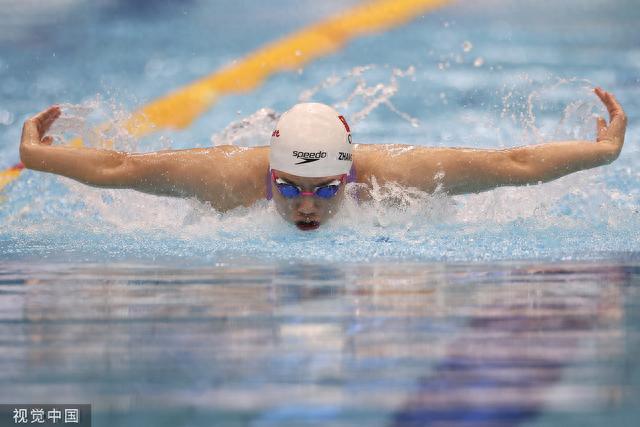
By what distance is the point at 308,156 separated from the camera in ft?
13.1

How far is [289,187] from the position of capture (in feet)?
12.9

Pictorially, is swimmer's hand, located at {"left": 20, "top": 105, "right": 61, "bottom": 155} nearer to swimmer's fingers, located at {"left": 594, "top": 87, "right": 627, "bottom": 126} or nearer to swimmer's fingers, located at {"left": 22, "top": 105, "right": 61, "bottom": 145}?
swimmer's fingers, located at {"left": 22, "top": 105, "right": 61, "bottom": 145}

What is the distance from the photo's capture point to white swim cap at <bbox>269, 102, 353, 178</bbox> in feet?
13.1

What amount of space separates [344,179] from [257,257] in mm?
874

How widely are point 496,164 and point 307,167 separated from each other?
2.37 ft

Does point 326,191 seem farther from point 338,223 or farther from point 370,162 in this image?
point 370,162

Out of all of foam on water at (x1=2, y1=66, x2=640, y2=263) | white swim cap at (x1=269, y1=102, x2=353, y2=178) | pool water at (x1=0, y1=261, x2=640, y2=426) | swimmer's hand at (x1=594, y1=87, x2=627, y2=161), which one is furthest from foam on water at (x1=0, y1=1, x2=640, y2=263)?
pool water at (x1=0, y1=261, x2=640, y2=426)

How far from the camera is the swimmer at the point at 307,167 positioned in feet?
13.1

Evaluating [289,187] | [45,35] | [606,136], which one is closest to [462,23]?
[45,35]

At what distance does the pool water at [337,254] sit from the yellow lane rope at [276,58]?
0.08 metres

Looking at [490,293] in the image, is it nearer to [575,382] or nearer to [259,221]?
[575,382]

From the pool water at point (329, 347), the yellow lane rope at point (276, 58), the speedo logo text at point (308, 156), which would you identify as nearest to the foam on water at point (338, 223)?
the speedo logo text at point (308, 156)

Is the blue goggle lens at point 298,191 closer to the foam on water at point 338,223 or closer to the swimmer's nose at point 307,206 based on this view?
the swimmer's nose at point 307,206

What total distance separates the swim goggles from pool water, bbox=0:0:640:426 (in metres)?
0.15
